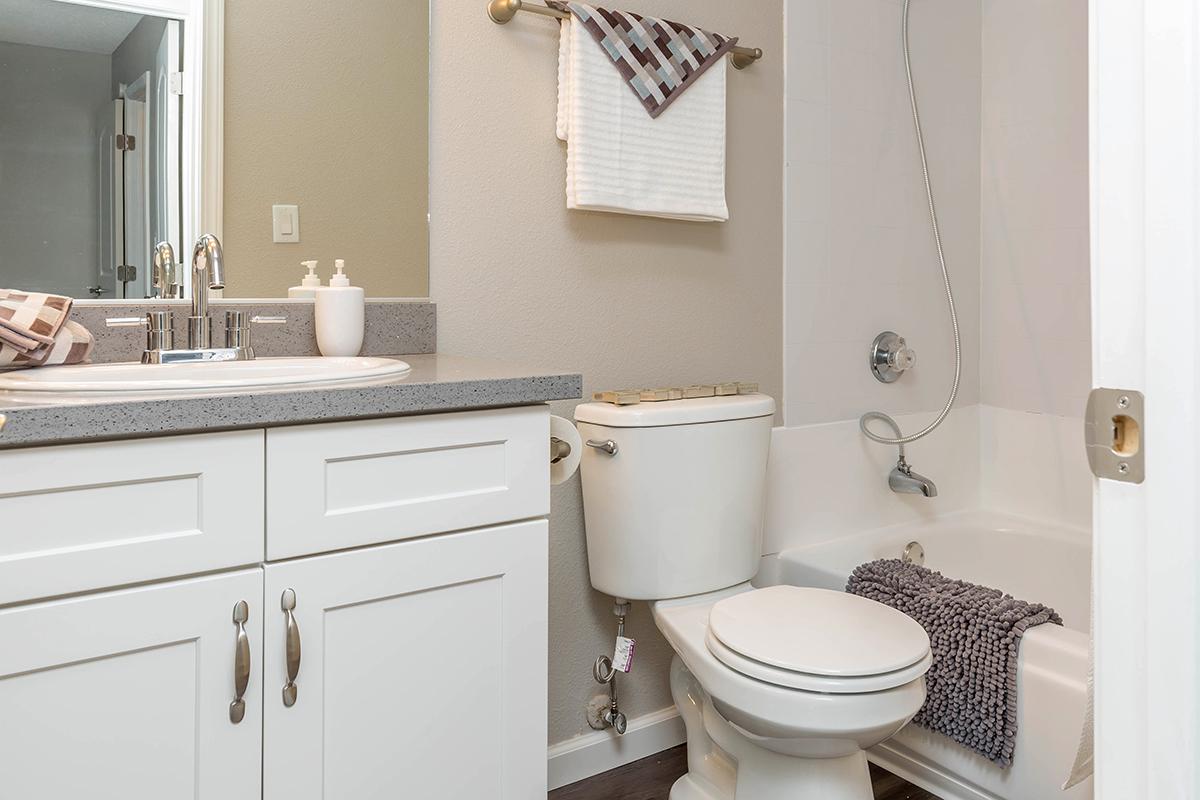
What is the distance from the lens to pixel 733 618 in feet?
5.37

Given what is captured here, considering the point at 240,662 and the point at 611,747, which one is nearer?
the point at 240,662

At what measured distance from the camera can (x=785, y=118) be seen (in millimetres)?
2246

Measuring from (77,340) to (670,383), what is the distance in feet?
3.92

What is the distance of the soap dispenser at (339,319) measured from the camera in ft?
5.28

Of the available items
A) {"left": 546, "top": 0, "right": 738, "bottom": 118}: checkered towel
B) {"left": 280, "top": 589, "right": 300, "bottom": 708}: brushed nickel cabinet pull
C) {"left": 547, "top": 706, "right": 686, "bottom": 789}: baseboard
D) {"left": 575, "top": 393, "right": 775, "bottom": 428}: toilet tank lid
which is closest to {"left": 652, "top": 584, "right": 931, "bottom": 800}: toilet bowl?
{"left": 547, "top": 706, "right": 686, "bottom": 789}: baseboard

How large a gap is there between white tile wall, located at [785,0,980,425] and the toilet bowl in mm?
718

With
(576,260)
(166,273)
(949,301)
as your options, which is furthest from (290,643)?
(949,301)

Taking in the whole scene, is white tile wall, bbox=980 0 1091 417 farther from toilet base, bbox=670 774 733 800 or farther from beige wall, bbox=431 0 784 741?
toilet base, bbox=670 774 733 800

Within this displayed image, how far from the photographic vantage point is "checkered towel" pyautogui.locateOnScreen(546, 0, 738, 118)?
1.86 metres

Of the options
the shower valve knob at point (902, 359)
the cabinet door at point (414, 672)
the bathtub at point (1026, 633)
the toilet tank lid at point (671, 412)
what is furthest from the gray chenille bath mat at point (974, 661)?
the cabinet door at point (414, 672)

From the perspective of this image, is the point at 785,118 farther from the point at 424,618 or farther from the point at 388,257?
the point at 424,618

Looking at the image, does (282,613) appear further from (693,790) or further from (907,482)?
(907,482)

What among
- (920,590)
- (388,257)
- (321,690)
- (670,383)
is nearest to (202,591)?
(321,690)

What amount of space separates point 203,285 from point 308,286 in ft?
0.64
